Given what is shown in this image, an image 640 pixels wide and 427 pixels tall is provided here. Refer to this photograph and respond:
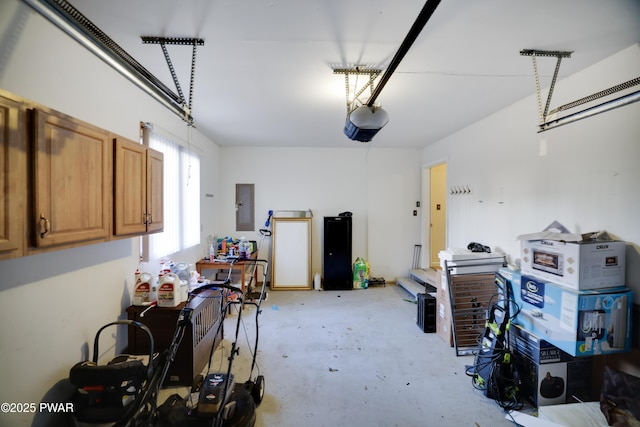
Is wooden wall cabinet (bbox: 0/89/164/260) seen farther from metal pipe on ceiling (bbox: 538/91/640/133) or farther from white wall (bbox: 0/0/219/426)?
metal pipe on ceiling (bbox: 538/91/640/133)

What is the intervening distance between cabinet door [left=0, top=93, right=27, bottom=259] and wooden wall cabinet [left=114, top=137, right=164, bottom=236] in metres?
0.60

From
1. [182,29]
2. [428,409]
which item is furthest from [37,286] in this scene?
[428,409]

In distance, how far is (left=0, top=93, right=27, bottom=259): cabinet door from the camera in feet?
3.46

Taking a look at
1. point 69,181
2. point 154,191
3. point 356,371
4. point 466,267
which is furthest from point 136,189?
point 466,267

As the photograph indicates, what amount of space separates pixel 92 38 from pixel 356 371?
9.96 feet

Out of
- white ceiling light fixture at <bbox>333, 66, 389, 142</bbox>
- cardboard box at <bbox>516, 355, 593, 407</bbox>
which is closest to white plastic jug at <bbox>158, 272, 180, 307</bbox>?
white ceiling light fixture at <bbox>333, 66, 389, 142</bbox>

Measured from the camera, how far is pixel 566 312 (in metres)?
1.77

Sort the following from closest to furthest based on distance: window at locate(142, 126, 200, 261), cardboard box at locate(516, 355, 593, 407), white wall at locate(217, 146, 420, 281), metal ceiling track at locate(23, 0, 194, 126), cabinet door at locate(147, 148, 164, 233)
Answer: metal ceiling track at locate(23, 0, 194, 126) < cardboard box at locate(516, 355, 593, 407) < cabinet door at locate(147, 148, 164, 233) < window at locate(142, 126, 200, 261) < white wall at locate(217, 146, 420, 281)

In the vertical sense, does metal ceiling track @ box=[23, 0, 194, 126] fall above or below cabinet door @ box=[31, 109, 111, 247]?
above

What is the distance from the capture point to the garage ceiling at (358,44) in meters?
1.47

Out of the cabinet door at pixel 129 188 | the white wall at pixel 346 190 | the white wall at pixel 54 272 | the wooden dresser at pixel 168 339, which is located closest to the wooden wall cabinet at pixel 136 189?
the cabinet door at pixel 129 188

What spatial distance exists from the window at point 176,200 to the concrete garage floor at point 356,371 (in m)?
1.29

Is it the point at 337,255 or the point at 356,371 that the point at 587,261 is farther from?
the point at 337,255

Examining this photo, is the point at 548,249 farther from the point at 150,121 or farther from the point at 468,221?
the point at 150,121
